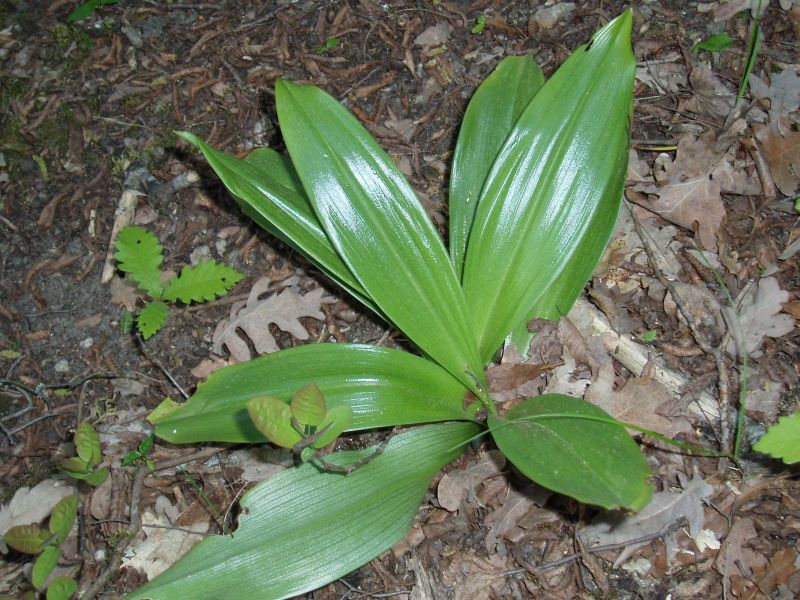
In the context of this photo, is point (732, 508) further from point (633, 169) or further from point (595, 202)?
point (633, 169)

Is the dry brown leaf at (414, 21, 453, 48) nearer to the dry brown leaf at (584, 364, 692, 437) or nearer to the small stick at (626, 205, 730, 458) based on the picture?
the small stick at (626, 205, 730, 458)

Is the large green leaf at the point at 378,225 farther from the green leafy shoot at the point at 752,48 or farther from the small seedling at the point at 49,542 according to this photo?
the green leafy shoot at the point at 752,48

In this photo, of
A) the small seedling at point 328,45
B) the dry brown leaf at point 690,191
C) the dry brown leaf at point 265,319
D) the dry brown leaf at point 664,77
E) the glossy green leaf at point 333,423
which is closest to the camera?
the glossy green leaf at point 333,423

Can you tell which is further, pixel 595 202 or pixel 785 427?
pixel 595 202

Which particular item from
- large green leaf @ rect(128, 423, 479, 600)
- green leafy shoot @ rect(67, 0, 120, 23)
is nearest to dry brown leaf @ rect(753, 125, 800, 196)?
large green leaf @ rect(128, 423, 479, 600)

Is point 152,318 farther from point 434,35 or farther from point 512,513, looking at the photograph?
point 434,35

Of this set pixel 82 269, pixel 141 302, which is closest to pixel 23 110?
pixel 82 269

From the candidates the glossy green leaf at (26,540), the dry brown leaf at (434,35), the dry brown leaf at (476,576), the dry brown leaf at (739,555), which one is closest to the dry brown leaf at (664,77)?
the dry brown leaf at (434,35)
